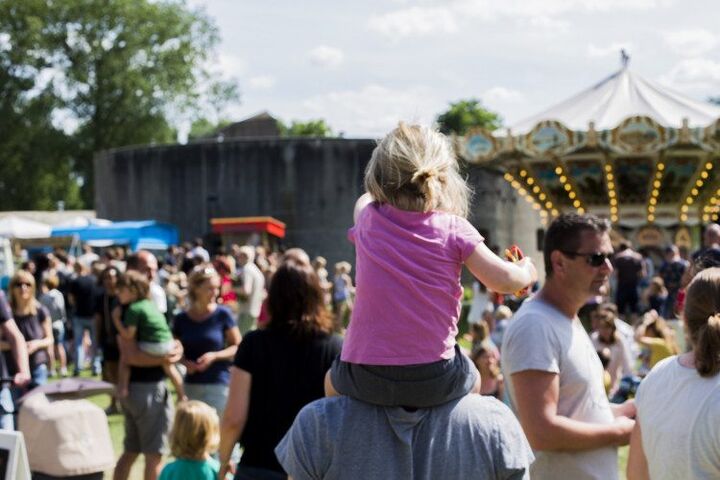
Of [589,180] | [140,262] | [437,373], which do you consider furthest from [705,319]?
[589,180]

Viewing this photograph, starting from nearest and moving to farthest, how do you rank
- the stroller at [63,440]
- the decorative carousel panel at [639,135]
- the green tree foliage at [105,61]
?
the stroller at [63,440]
the decorative carousel panel at [639,135]
the green tree foliage at [105,61]

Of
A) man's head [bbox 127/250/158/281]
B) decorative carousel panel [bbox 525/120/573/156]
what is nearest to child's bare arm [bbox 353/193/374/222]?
man's head [bbox 127/250/158/281]

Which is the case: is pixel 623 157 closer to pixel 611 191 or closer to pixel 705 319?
pixel 611 191

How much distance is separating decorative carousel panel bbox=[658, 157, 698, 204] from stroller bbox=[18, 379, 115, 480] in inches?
798

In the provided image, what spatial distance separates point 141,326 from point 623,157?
1805 centimetres

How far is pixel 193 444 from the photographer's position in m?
5.20

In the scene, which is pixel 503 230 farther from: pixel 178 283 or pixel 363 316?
pixel 363 316

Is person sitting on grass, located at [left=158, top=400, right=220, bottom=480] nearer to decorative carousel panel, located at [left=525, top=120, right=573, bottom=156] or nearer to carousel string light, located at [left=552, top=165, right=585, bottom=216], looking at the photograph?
decorative carousel panel, located at [left=525, top=120, right=573, bottom=156]

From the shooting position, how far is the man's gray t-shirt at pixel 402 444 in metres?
2.72

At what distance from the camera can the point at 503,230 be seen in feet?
121

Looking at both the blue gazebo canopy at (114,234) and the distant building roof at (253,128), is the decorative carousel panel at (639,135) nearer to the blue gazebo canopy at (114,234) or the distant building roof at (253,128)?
the blue gazebo canopy at (114,234)

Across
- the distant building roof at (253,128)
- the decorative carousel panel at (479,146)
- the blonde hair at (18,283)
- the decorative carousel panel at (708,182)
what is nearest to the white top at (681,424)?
the blonde hair at (18,283)

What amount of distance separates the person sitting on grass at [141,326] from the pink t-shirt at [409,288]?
445 cm

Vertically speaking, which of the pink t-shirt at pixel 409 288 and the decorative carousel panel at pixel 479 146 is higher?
the decorative carousel panel at pixel 479 146
